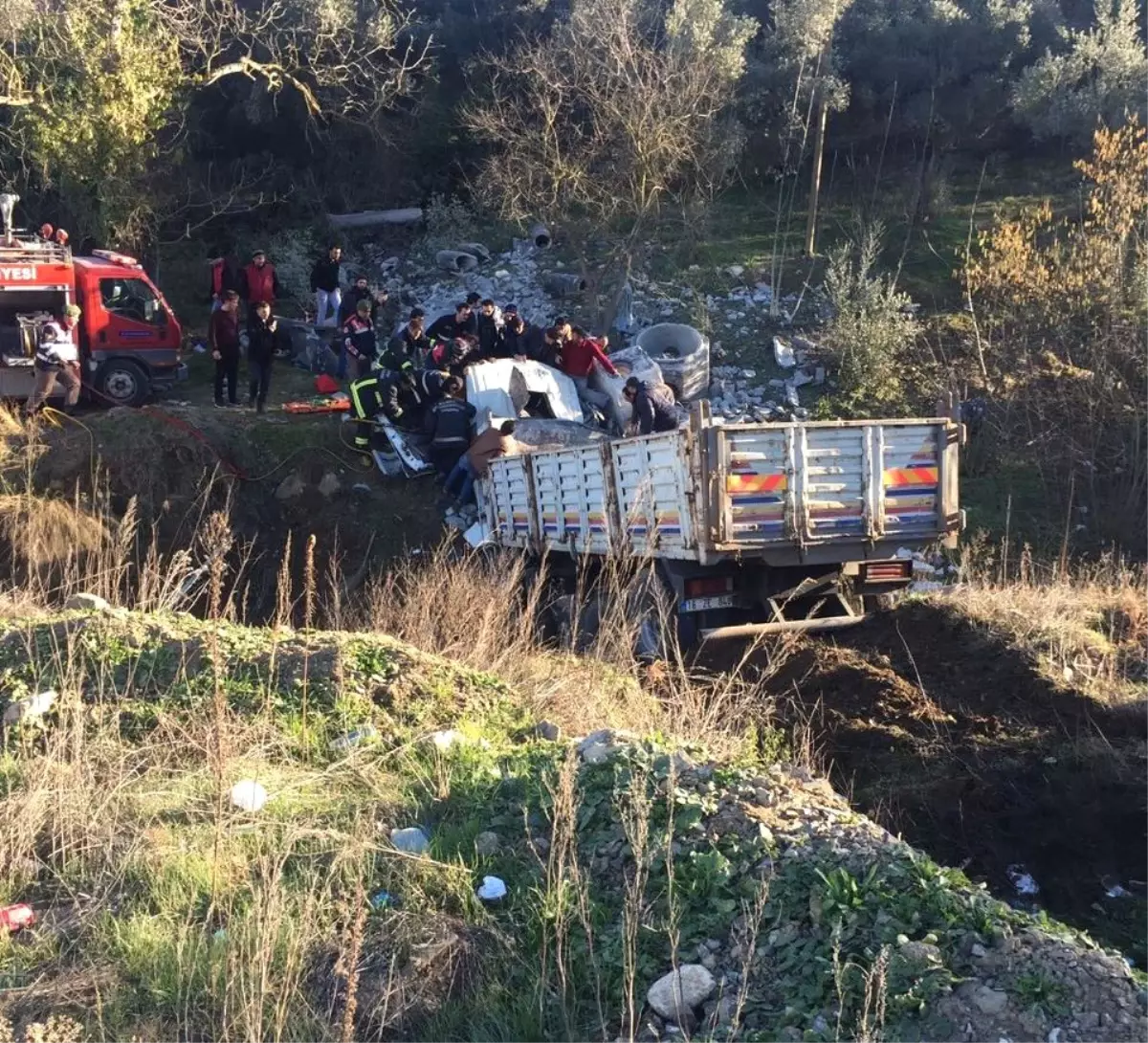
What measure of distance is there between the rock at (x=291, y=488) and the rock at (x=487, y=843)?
10.8m

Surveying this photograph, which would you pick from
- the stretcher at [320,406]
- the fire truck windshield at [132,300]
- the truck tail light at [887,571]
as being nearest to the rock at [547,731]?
the truck tail light at [887,571]

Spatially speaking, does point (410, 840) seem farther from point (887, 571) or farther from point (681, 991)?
point (887, 571)

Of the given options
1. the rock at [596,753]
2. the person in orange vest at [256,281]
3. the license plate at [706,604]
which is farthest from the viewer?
the person in orange vest at [256,281]

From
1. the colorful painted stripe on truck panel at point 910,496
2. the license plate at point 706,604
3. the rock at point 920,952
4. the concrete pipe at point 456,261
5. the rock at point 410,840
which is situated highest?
the concrete pipe at point 456,261

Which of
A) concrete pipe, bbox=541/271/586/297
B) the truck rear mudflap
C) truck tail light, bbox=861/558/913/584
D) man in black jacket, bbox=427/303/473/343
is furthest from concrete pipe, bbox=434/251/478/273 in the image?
truck tail light, bbox=861/558/913/584

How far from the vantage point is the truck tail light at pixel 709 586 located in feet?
28.5

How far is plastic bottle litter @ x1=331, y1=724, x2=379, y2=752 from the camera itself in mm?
4805

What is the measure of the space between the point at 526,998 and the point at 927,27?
1065 inches

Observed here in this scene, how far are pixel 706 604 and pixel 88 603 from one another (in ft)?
14.2

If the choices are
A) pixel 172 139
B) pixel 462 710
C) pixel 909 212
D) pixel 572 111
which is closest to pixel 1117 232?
pixel 909 212

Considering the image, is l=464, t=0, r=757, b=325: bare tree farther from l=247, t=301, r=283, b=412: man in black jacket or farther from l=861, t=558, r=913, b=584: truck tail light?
l=861, t=558, r=913, b=584: truck tail light

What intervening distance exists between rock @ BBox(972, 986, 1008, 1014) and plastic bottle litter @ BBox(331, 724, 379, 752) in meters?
2.68

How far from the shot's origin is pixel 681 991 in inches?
122

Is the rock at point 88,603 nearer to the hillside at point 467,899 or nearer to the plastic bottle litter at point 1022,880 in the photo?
the hillside at point 467,899
